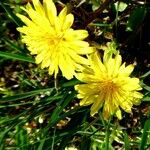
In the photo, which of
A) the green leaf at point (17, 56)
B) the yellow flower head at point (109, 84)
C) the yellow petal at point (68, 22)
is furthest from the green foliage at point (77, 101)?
the yellow petal at point (68, 22)

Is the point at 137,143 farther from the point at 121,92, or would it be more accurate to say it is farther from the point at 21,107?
the point at 21,107

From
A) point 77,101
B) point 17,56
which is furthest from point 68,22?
point 77,101

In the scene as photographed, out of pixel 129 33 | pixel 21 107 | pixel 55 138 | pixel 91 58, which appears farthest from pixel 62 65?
pixel 21 107

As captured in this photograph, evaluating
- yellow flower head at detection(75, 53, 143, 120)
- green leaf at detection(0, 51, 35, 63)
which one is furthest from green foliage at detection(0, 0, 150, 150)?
yellow flower head at detection(75, 53, 143, 120)

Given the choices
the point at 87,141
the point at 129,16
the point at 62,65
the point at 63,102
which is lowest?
the point at 87,141

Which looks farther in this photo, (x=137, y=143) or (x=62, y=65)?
(x=137, y=143)
